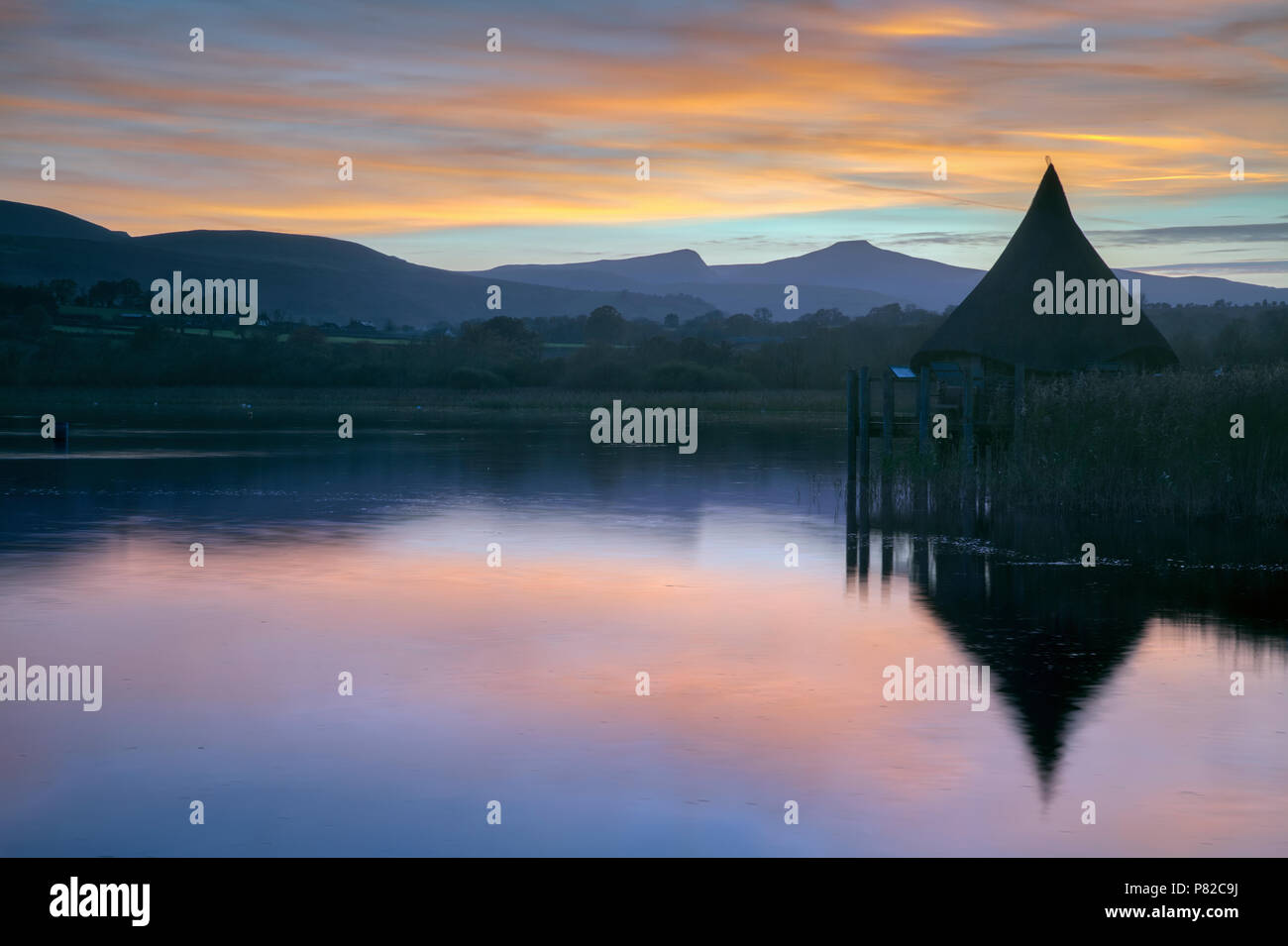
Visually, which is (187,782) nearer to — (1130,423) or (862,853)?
(862,853)

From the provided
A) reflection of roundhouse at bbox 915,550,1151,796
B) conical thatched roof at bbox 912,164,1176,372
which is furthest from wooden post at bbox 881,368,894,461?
conical thatched roof at bbox 912,164,1176,372

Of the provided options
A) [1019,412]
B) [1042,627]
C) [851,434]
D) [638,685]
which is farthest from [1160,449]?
[638,685]

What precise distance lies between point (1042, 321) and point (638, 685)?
30948 mm

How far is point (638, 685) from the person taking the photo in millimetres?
13422

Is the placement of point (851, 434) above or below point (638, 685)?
above

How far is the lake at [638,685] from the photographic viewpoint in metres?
9.31

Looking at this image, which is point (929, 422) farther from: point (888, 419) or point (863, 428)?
point (863, 428)

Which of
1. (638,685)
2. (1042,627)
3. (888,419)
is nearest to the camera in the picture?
(638,685)

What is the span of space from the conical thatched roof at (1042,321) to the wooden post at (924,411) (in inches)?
385

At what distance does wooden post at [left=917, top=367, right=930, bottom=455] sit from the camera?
31234 millimetres

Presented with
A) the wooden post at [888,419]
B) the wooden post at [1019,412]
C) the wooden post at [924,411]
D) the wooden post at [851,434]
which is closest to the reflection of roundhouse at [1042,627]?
the wooden post at [1019,412]

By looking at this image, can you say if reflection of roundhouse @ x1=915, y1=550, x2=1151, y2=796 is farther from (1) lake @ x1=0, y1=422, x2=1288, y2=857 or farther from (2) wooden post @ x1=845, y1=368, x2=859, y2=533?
(2) wooden post @ x1=845, y1=368, x2=859, y2=533

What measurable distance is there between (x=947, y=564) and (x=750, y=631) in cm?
644
